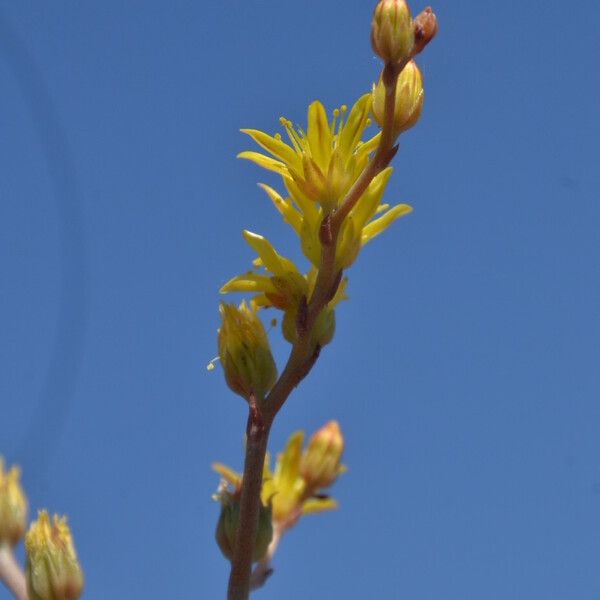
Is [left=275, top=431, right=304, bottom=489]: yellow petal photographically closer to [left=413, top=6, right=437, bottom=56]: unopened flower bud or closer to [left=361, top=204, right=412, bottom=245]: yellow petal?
[left=361, top=204, right=412, bottom=245]: yellow petal

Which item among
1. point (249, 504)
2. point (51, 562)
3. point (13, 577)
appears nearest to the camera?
point (249, 504)

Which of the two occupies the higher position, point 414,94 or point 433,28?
point 433,28

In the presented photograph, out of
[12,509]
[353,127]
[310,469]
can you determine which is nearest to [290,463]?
→ [310,469]

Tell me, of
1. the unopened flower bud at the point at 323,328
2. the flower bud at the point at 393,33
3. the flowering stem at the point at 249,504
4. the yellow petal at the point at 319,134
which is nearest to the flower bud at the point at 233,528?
the flowering stem at the point at 249,504

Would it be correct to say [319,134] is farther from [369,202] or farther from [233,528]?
[233,528]

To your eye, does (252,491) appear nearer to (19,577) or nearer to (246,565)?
(246,565)

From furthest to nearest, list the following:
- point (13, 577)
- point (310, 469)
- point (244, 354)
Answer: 1. point (310, 469)
2. point (13, 577)
3. point (244, 354)

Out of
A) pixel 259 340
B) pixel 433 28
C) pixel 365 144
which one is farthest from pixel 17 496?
pixel 433 28

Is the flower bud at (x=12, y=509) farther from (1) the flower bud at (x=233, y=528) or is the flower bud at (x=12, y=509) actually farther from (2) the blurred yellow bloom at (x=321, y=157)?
(2) the blurred yellow bloom at (x=321, y=157)
